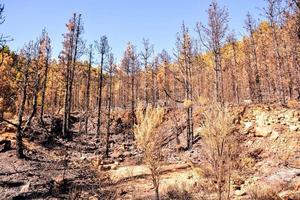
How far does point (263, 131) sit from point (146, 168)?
28.2 ft

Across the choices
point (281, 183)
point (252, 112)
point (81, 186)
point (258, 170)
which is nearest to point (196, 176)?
point (258, 170)

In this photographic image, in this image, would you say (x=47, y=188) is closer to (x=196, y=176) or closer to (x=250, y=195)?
(x=196, y=176)

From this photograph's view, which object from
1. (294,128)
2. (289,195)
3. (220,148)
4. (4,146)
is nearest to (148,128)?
(220,148)

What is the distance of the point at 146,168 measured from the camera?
2167 cm

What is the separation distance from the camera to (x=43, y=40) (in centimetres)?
3616

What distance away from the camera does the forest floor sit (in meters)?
14.7

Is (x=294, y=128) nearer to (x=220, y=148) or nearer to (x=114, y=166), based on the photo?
(x=220, y=148)

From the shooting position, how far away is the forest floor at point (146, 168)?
48.3 ft

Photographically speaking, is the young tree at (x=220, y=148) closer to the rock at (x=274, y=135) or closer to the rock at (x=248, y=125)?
the rock at (x=274, y=135)

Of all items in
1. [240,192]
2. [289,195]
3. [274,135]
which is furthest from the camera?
[274,135]

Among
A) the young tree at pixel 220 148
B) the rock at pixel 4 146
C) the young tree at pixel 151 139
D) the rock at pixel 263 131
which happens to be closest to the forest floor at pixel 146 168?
the rock at pixel 263 131

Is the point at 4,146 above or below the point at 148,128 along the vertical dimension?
below

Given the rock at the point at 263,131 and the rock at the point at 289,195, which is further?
the rock at the point at 263,131

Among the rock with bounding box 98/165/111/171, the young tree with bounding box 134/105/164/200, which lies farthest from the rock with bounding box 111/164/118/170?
the young tree with bounding box 134/105/164/200
